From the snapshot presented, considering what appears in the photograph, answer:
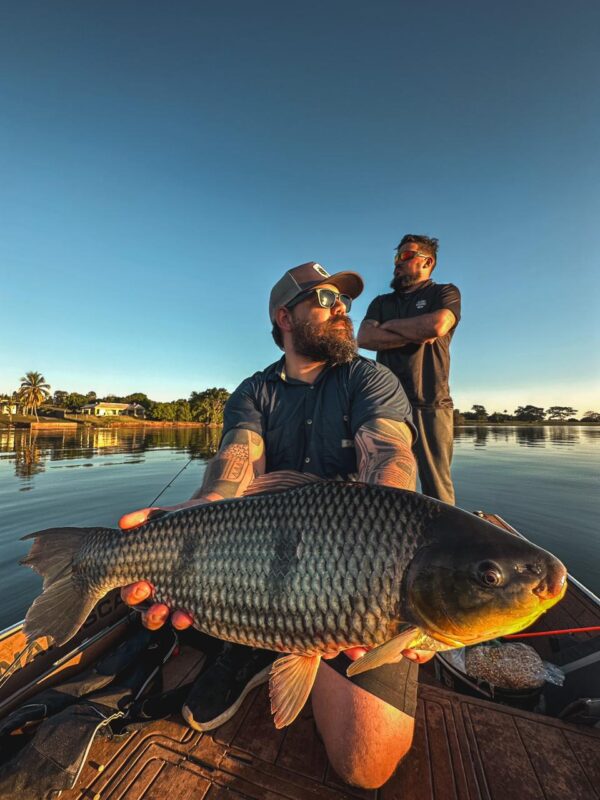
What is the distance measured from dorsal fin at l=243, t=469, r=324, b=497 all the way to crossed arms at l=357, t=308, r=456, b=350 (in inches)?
126

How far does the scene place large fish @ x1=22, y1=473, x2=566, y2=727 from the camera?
1.75m

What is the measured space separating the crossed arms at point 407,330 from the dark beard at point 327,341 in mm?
1043

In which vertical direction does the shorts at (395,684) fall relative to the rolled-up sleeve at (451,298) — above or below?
below

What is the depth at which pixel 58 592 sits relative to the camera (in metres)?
2.54

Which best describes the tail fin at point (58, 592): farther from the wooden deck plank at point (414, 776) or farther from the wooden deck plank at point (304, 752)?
the wooden deck plank at point (414, 776)

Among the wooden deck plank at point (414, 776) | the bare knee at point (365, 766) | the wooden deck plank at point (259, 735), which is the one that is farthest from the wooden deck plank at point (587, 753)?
the wooden deck plank at point (259, 735)

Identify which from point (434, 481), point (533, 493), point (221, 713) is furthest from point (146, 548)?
point (533, 493)

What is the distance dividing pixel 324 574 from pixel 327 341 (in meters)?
2.69

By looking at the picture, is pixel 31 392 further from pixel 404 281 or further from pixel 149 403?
→ pixel 404 281

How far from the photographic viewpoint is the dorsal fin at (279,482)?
2414 millimetres

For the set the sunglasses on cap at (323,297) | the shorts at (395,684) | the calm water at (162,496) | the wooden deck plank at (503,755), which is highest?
the sunglasses on cap at (323,297)

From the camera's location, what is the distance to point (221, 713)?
2867 mm

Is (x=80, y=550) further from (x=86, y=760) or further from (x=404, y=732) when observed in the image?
(x=404, y=732)

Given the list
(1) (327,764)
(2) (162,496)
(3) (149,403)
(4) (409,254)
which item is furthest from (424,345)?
(3) (149,403)
